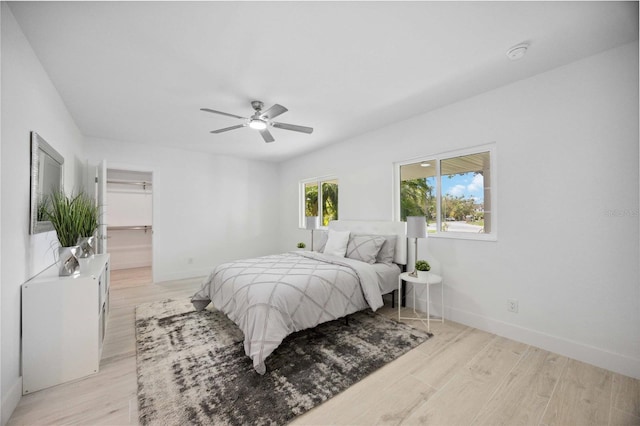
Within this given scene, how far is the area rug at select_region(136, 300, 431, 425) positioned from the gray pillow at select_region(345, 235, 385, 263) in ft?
2.35

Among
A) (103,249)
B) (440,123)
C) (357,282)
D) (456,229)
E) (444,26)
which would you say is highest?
(444,26)

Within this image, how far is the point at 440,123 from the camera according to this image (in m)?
3.15

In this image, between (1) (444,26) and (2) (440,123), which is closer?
(1) (444,26)

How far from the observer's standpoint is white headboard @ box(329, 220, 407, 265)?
136 inches

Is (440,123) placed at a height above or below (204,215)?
above

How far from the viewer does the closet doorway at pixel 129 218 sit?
5836 millimetres

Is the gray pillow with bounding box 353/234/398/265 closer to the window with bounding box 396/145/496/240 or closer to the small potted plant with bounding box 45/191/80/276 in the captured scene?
the window with bounding box 396/145/496/240

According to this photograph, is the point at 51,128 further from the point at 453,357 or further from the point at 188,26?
the point at 453,357

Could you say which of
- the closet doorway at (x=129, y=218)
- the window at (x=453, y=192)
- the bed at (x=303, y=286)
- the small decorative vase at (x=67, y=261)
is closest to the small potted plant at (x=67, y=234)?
the small decorative vase at (x=67, y=261)

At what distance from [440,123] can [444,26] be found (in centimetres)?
150

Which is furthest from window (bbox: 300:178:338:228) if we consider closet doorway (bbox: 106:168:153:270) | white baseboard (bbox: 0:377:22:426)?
white baseboard (bbox: 0:377:22:426)

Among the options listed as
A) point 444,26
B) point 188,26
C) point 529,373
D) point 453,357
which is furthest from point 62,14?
point 529,373

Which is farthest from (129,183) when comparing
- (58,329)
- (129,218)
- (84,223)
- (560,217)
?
(560,217)

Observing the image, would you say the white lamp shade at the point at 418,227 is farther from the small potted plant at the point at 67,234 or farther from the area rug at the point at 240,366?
the small potted plant at the point at 67,234
